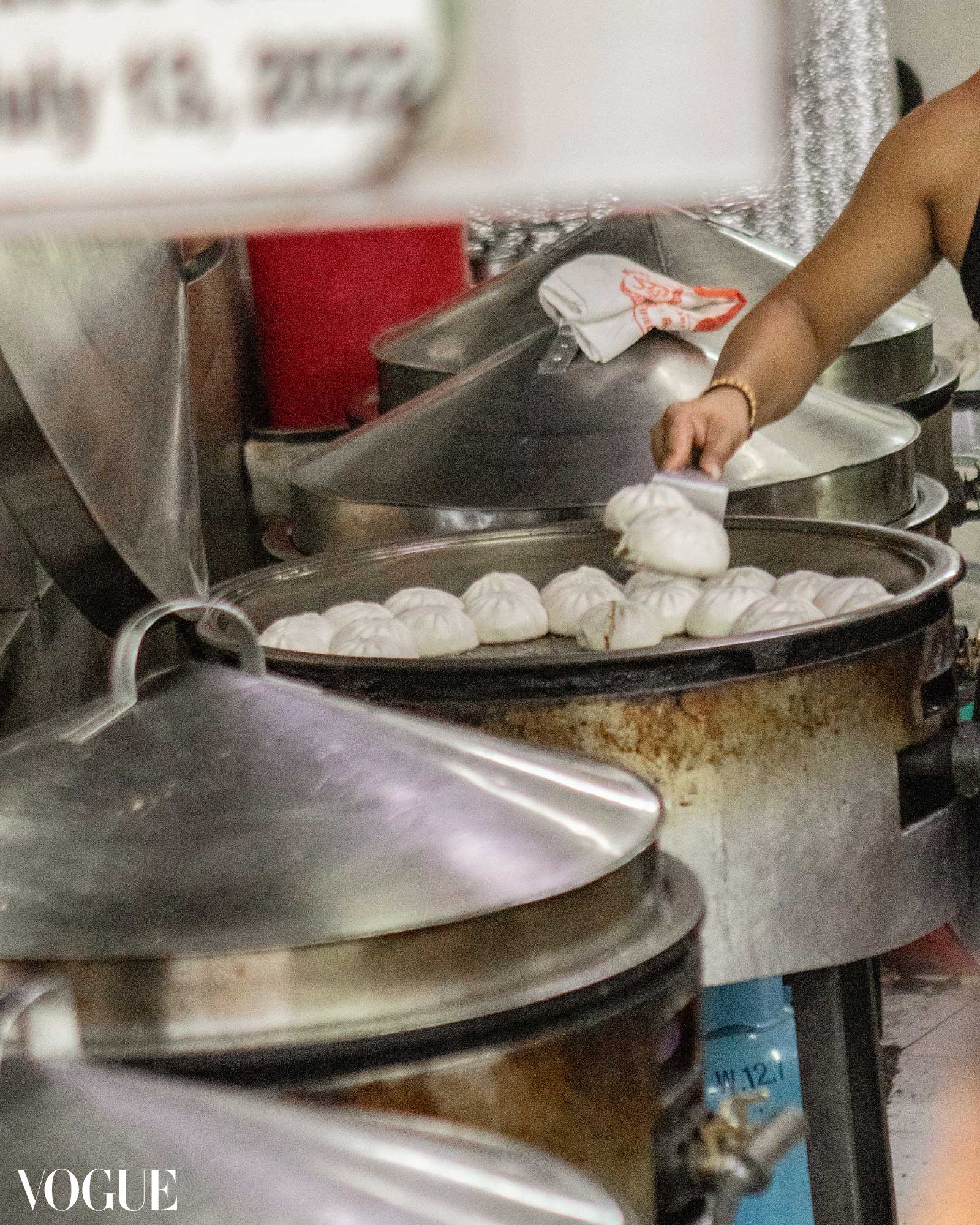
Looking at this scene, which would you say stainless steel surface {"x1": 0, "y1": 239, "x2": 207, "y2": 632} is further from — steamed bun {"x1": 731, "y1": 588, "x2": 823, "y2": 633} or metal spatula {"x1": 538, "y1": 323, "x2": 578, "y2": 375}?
metal spatula {"x1": 538, "y1": 323, "x2": 578, "y2": 375}

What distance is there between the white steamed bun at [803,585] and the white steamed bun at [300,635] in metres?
0.59

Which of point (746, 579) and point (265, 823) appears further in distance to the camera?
point (746, 579)

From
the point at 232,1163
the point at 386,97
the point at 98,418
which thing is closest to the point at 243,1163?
the point at 232,1163

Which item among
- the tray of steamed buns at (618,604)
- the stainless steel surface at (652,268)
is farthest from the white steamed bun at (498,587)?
the stainless steel surface at (652,268)

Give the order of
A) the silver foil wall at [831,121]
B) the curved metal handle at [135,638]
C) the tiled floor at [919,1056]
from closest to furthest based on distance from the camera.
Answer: the curved metal handle at [135,638] → the tiled floor at [919,1056] → the silver foil wall at [831,121]

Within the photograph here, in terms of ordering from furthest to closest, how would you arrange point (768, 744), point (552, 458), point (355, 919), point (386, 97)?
point (552, 458) < point (768, 744) < point (355, 919) < point (386, 97)

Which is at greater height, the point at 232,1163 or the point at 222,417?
the point at 232,1163

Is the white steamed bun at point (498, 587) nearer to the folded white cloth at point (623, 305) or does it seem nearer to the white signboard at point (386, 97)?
the folded white cloth at point (623, 305)

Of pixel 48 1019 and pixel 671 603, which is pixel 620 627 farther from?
pixel 48 1019

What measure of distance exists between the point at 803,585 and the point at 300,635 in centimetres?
66

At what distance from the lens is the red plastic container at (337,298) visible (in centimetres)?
400

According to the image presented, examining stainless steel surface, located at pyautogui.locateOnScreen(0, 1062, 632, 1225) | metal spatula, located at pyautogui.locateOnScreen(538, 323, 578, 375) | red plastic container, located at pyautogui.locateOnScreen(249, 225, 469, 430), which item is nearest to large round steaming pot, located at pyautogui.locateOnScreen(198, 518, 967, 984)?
metal spatula, located at pyautogui.locateOnScreen(538, 323, 578, 375)

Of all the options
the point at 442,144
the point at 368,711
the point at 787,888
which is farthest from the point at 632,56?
the point at 787,888

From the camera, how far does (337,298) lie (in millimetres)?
4055
